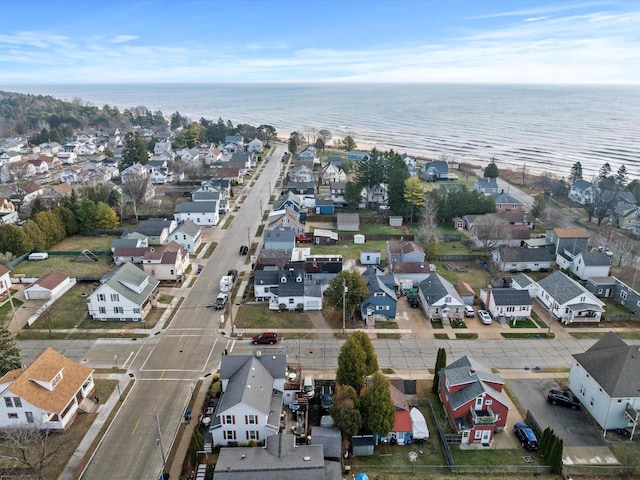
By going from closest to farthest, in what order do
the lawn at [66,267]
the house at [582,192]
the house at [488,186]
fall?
the lawn at [66,267], the house at [582,192], the house at [488,186]

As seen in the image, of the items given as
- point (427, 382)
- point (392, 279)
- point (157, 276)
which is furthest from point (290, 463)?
point (157, 276)

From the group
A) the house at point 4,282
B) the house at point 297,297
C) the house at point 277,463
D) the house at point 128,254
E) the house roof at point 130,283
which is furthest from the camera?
the house at point 128,254

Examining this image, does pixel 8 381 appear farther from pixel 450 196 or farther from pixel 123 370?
pixel 450 196

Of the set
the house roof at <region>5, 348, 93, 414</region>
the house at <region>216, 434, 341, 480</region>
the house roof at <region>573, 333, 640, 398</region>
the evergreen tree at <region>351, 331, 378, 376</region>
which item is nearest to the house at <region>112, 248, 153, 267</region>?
the house roof at <region>5, 348, 93, 414</region>

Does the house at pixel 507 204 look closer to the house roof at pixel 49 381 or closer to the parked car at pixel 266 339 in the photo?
the parked car at pixel 266 339

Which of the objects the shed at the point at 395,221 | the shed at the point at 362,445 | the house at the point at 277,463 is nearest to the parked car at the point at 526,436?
the shed at the point at 362,445

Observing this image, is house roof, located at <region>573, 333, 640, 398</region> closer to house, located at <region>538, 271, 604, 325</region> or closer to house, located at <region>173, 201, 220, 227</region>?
house, located at <region>538, 271, 604, 325</region>

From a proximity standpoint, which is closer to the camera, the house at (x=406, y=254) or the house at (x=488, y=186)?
the house at (x=406, y=254)

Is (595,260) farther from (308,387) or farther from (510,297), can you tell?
(308,387)
